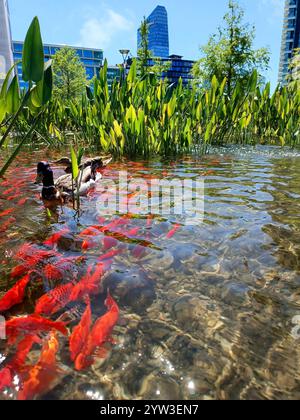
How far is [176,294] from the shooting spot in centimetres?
122

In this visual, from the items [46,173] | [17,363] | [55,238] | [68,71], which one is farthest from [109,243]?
[68,71]

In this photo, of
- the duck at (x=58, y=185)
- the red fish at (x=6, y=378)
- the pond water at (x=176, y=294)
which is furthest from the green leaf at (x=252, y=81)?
the red fish at (x=6, y=378)

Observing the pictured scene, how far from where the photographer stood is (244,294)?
1.21 m

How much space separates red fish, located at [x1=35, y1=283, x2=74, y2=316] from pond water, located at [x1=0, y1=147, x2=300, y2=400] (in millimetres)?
26

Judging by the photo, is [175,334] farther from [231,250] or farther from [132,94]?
[132,94]

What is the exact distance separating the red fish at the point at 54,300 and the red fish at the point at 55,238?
18.0 inches

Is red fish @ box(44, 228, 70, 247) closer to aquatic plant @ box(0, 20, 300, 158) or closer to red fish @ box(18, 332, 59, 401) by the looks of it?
red fish @ box(18, 332, 59, 401)

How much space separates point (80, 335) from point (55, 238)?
0.84 metres

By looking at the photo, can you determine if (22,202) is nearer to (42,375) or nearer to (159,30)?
(42,375)

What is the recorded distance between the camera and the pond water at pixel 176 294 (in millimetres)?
856

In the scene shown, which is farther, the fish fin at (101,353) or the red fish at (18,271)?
the red fish at (18,271)

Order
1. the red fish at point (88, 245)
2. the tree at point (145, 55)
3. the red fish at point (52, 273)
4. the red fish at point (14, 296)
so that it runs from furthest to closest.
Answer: the tree at point (145, 55) → the red fish at point (88, 245) → the red fish at point (52, 273) → the red fish at point (14, 296)

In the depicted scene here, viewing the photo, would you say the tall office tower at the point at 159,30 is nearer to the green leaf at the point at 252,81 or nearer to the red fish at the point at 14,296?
the green leaf at the point at 252,81
